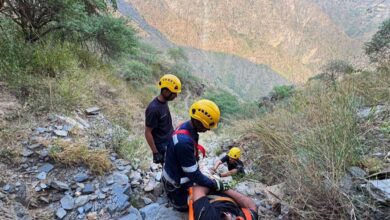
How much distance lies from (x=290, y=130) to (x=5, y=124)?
3893 mm

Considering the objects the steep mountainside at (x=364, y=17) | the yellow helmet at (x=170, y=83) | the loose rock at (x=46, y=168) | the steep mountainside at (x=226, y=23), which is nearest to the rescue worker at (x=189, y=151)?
the yellow helmet at (x=170, y=83)

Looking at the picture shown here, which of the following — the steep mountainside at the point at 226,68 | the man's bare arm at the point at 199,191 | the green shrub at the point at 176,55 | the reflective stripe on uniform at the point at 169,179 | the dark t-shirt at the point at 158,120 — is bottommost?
the steep mountainside at the point at 226,68

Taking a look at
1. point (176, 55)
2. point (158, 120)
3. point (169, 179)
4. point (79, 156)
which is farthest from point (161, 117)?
point (176, 55)

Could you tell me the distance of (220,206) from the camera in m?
2.63

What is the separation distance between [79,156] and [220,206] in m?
2.05

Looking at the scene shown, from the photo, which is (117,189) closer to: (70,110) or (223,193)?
(223,193)

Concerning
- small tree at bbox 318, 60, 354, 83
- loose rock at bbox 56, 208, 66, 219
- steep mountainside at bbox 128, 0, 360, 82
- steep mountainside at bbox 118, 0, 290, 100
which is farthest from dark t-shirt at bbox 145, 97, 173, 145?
steep mountainside at bbox 128, 0, 360, 82

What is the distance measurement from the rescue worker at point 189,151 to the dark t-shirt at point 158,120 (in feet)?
2.44

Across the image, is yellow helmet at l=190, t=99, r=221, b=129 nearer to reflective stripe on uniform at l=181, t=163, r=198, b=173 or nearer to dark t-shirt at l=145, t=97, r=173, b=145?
reflective stripe on uniform at l=181, t=163, r=198, b=173

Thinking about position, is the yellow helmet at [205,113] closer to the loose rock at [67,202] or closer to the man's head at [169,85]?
the man's head at [169,85]

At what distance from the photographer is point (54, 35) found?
7516mm

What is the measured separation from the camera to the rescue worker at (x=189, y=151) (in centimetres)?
257

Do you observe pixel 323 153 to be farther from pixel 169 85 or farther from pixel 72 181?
pixel 72 181

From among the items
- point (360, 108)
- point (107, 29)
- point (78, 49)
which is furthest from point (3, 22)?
point (360, 108)
